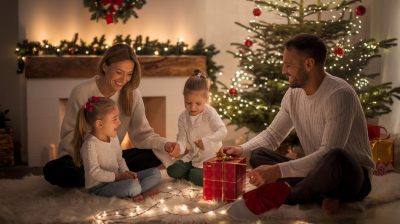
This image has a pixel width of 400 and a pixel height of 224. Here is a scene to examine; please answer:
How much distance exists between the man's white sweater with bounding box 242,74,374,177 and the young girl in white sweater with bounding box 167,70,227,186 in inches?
→ 15.8

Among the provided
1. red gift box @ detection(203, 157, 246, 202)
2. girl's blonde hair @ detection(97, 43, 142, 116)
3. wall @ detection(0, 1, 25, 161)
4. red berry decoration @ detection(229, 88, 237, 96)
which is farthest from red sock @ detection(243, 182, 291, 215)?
wall @ detection(0, 1, 25, 161)

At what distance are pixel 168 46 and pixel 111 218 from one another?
8.27 feet

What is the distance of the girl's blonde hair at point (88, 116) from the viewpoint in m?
3.51

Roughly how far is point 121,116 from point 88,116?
0.40m

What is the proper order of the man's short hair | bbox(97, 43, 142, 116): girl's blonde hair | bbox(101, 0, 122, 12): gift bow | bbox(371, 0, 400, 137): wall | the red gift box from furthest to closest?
bbox(371, 0, 400, 137): wall < bbox(101, 0, 122, 12): gift bow < bbox(97, 43, 142, 116): girl's blonde hair < the red gift box < the man's short hair

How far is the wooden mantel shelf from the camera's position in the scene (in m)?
5.00

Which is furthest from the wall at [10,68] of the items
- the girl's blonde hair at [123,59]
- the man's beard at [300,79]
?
the man's beard at [300,79]

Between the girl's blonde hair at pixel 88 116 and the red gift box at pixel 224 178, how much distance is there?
682 millimetres

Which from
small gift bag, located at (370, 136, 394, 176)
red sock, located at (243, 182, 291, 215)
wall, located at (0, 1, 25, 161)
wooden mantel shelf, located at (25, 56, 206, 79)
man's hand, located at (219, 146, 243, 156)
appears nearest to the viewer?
red sock, located at (243, 182, 291, 215)

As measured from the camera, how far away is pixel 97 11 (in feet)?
17.0

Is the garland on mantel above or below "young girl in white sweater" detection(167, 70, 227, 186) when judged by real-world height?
above

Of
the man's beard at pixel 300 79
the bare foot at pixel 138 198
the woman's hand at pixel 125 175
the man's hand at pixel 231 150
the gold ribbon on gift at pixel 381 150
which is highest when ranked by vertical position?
the man's beard at pixel 300 79

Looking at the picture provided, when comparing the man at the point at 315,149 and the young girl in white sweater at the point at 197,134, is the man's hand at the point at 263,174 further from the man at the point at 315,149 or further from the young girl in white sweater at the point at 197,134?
the young girl in white sweater at the point at 197,134

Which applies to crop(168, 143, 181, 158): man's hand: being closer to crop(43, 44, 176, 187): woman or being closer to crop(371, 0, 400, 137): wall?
crop(43, 44, 176, 187): woman
